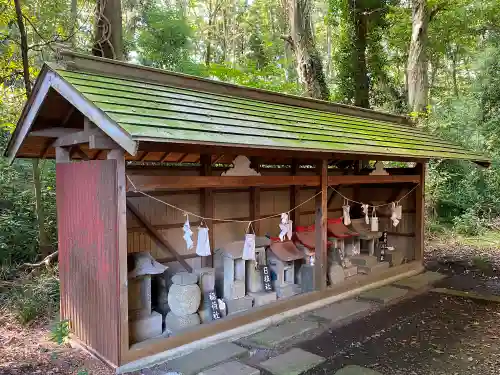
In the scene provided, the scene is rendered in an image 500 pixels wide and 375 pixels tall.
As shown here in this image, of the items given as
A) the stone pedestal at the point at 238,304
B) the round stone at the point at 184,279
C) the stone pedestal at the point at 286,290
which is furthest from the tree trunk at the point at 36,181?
the stone pedestal at the point at 286,290

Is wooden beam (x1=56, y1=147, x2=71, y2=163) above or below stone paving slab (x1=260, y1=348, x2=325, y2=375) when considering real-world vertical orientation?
above

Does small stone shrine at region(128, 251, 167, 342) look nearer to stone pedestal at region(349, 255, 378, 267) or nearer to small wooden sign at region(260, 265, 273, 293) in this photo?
small wooden sign at region(260, 265, 273, 293)

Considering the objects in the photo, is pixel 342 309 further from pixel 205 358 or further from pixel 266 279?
pixel 205 358

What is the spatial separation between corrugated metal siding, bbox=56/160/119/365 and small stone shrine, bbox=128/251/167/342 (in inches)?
16.0

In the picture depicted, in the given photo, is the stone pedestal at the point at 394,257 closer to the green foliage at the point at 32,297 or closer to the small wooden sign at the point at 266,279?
the small wooden sign at the point at 266,279

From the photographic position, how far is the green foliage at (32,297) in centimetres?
553

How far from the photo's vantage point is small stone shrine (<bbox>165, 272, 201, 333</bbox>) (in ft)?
15.6

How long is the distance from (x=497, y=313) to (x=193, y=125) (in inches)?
229

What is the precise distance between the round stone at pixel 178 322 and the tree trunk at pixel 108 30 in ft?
17.4

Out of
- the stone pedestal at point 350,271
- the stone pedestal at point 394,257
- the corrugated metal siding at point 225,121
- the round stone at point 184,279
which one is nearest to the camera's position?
the corrugated metal siding at point 225,121

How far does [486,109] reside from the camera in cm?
1349

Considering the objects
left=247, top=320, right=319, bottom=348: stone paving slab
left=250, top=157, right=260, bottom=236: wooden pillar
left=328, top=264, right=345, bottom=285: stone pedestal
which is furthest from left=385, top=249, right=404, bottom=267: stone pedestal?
left=247, top=320, right=319, bottom=348: stone paving slab

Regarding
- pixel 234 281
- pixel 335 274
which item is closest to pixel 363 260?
pixel 335 274

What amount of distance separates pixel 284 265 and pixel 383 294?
7.12 feet
